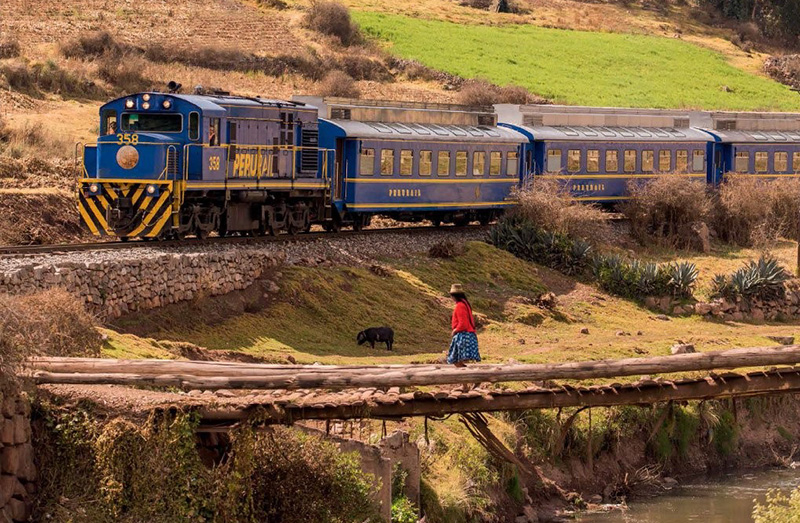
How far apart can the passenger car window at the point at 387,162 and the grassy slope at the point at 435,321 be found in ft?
9.70

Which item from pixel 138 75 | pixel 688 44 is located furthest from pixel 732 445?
pixel 688 44

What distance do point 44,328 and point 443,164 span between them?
2155 centimetres

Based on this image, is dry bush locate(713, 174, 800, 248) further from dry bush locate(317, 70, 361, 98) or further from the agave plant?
dry bush locate(317, 70, 361, 98)

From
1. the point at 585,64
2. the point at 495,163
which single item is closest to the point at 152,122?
the point at 495,163

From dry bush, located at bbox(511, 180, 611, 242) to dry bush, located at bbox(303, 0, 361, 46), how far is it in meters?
35.7

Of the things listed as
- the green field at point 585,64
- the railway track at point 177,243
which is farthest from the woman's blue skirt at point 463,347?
the green field at point 585,64

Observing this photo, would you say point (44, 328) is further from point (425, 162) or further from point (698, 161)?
point (698, 161)

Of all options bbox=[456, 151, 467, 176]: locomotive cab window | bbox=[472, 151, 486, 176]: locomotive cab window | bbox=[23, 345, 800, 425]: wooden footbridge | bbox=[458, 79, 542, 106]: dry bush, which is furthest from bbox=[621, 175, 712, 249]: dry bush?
bbox=[23, 345, 800, 425]: wooden footbridge

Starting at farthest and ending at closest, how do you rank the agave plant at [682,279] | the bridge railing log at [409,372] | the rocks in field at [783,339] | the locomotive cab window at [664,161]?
1. the locomotive cab window at [664,161]
2. the agave plant at [682,279]
3. the rocks in field at [783,339]
4. the bridge railing log at [409,372]

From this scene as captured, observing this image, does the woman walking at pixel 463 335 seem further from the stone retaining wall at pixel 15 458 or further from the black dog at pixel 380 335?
the stone retaining wall at pixel 15 458

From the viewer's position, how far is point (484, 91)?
217 feet

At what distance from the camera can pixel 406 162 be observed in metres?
37.4

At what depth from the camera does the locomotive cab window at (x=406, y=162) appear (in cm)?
3722

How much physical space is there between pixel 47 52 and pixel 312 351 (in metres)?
34.2
